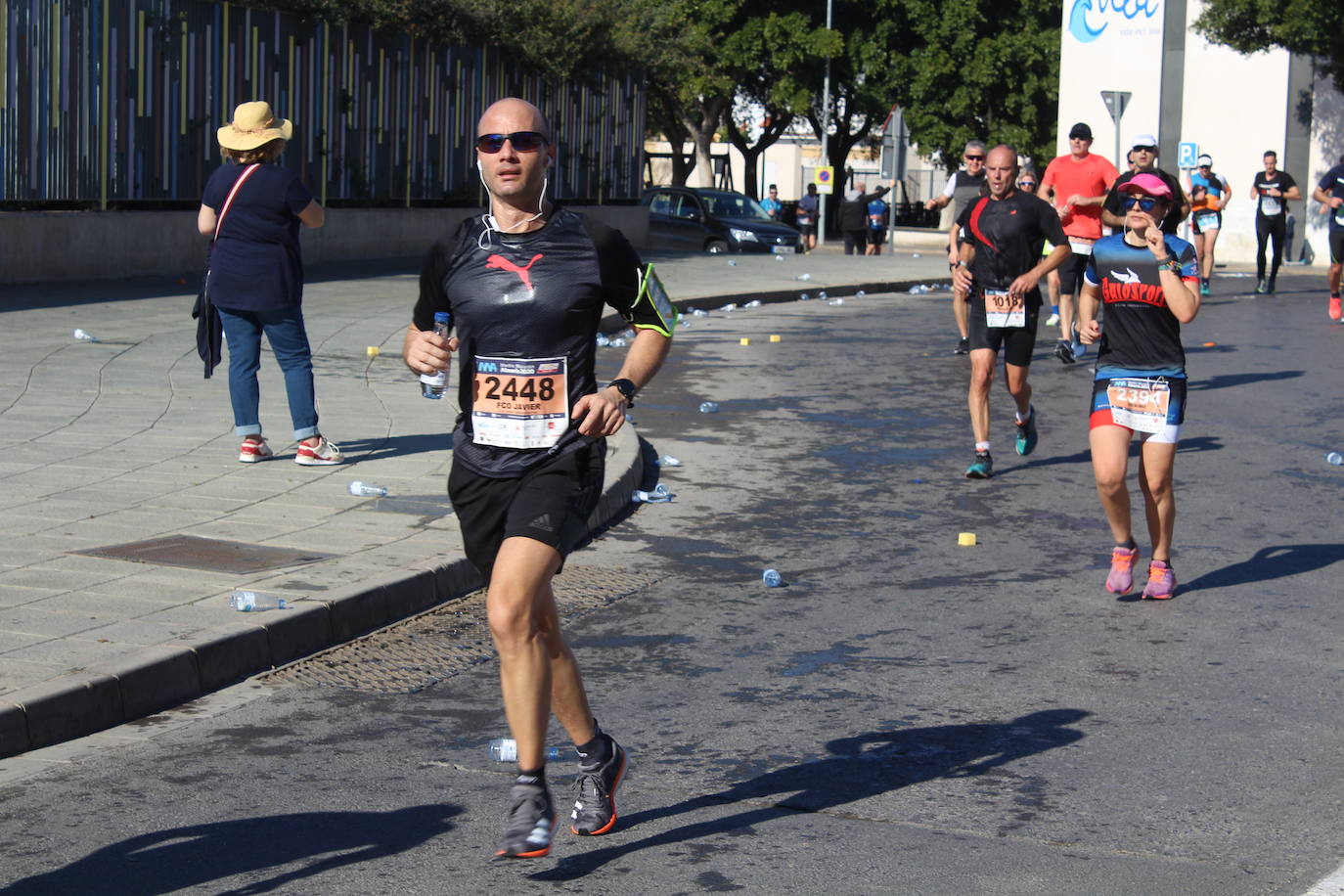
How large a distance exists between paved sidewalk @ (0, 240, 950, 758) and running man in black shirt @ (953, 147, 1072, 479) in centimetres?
209

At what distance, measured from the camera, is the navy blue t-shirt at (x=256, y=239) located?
30.8 ft

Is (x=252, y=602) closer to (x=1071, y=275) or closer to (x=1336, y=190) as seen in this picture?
(x=1071, y=275)

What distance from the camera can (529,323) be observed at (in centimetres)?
448

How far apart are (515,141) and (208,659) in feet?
7.74

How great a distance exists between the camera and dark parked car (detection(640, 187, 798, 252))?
3556cm

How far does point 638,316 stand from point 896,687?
6.57 feet

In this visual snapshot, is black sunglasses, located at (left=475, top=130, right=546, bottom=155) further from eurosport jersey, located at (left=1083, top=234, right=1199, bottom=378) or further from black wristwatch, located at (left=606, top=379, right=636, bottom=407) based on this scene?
eurosport jersey, located at (left=1083, top=234, right=1199, bottom=378)

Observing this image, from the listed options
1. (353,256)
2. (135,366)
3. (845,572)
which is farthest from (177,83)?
(845,572)

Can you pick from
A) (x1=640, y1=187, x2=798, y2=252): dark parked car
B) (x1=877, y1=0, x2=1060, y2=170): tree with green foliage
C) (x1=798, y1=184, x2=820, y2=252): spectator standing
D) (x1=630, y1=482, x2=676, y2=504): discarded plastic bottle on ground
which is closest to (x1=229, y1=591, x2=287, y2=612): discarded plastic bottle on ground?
(x1=630, y1=482, x2=676, y2=504): discarded plastic bottle on ground

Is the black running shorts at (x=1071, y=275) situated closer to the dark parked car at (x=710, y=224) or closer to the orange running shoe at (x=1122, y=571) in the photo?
the orange running shoe at (x=1122, y=571)

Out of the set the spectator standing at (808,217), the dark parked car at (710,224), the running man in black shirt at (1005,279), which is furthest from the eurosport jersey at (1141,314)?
the spectator standing at (808,217)

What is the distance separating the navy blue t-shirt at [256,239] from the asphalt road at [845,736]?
2.45m

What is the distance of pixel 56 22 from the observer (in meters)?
18.8

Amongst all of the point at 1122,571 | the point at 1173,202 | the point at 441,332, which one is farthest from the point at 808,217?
the point at 441,332
